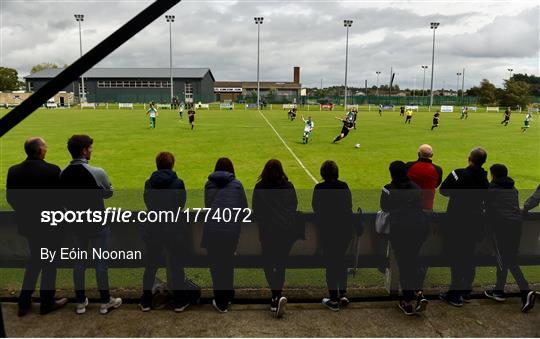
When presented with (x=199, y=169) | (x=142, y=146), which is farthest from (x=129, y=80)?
(x=199, y=169)

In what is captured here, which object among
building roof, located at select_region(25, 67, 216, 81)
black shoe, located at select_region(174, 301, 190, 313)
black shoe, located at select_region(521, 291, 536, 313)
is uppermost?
building roof, located at select_region(25, 67, 216, 81)

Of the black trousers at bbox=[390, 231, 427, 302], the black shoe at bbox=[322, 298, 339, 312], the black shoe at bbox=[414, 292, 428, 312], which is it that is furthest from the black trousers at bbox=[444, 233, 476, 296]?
the black shoe at bbox=[322, 298, 339, 312]

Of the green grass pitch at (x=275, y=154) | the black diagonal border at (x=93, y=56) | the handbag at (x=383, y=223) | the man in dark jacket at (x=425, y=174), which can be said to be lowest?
the green grass pitch at (x=275, y=154)

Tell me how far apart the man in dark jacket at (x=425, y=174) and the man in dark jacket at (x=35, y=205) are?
420 cm

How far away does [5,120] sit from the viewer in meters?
1.23

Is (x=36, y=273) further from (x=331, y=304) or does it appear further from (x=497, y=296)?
(x=497, y=296)

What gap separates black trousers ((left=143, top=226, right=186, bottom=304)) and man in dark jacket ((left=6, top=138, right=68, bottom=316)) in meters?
0.97

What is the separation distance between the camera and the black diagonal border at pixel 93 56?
124 centimetres

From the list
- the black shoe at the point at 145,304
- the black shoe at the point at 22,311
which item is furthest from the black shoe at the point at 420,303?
the black shoe at the point at 22,311

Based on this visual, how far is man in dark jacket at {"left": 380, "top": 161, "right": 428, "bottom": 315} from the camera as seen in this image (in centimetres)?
461

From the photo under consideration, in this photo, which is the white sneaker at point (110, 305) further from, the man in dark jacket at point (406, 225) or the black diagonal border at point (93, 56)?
the black diagonal border at point (93, 56)

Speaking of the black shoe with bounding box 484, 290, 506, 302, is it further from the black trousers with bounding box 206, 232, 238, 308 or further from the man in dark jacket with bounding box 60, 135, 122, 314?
the man in dark jacket with bounding box 60, 135, 122, 314

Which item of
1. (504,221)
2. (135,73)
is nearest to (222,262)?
(504,221)

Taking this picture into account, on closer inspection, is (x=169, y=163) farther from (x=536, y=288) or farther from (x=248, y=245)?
(x=536, y=288)
